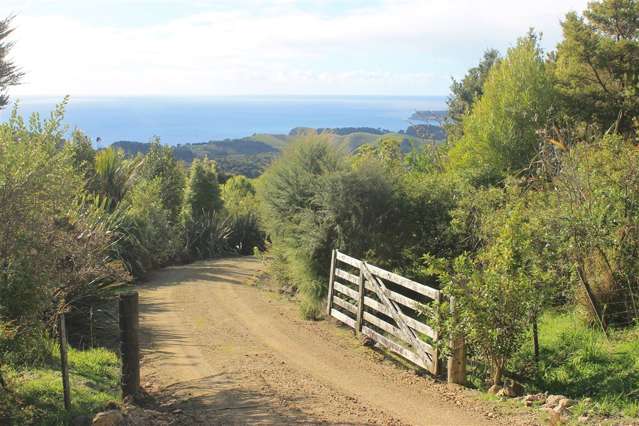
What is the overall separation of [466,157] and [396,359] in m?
8.95

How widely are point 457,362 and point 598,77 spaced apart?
40.7 feet

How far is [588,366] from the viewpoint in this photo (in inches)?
305

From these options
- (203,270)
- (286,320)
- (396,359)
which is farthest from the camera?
(203,270)

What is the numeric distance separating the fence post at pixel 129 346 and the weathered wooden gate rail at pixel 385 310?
369 cm

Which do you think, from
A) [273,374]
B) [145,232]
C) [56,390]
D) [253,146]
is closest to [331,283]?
[273,374]

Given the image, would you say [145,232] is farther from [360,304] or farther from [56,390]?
[56,390]

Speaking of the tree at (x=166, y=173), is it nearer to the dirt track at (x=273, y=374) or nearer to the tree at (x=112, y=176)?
the tree at (x=112, y=176)

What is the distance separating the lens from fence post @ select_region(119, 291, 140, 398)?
7258 millimetres

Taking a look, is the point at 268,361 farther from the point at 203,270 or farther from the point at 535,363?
the point at 203,270

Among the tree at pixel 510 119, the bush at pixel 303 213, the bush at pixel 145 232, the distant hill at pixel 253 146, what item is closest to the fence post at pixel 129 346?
the bush at pixel 303 213

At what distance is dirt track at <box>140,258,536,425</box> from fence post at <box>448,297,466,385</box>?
27cm

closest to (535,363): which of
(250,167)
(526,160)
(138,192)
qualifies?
(526,160)

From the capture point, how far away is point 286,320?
40.5 feet

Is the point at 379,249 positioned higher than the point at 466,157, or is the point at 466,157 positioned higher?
the point at 466,157
